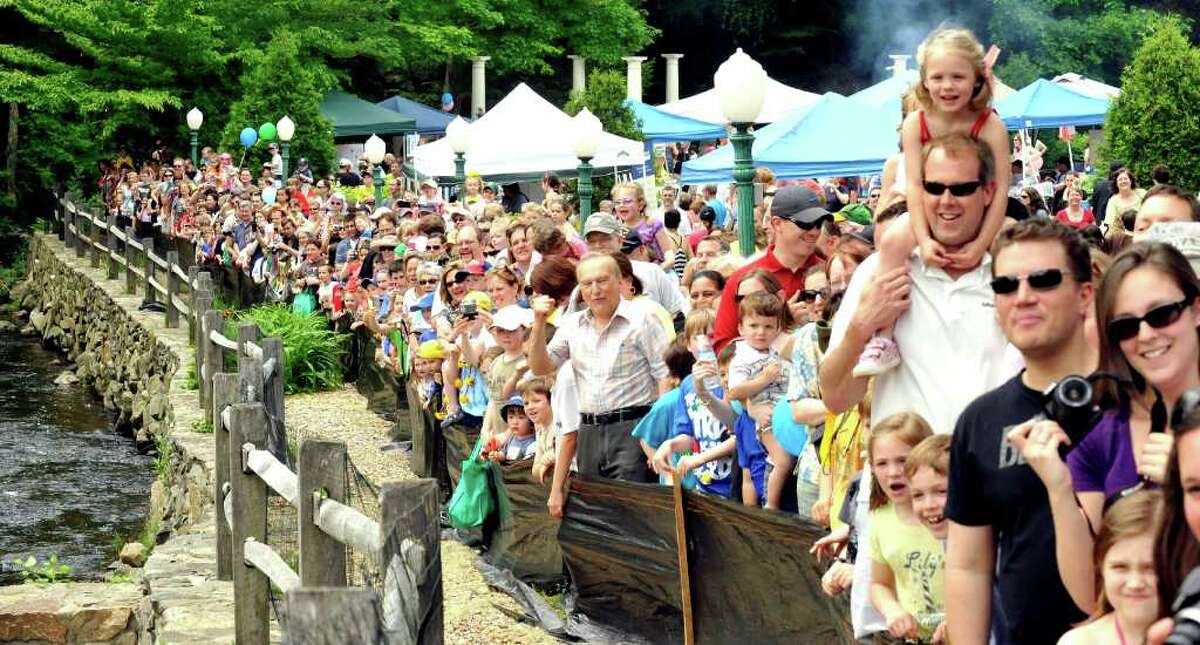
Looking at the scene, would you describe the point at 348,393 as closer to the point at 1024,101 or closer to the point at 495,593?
the point at 495,593

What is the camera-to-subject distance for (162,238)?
30.1 metres

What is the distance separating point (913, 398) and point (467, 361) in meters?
6.29

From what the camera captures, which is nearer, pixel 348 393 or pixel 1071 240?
pixel 1071 240

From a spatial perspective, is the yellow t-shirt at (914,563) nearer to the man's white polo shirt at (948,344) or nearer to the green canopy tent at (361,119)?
the man's white polo shirt at (948,344)

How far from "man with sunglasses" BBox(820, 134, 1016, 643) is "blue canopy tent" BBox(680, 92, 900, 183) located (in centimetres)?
1499

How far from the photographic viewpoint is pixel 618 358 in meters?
8.35

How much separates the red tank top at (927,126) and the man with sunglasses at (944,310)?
0.20m

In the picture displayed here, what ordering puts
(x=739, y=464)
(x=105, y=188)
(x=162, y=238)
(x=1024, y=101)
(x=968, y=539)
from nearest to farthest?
(x=968, y=539)
(x=739, y=464)
(x=1024, y=101)
(x=162, y=238)
(x=105, y=188)

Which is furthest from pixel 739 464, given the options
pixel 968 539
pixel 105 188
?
pixel 105 188

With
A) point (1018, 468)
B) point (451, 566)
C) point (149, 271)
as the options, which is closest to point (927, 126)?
point (1018, 468)

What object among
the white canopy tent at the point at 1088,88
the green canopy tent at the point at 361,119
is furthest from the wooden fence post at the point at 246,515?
the green canopy tent at the point at 361,119

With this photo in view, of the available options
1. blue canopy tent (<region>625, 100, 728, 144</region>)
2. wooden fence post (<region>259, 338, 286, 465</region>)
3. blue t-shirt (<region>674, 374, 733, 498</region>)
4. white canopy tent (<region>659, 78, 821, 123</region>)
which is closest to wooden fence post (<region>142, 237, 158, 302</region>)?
white canopy tent (<region>659, 78, 821, 123</region>)

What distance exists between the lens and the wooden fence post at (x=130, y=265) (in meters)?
27.5

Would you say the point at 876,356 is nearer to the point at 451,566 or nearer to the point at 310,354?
the point at 451,566
